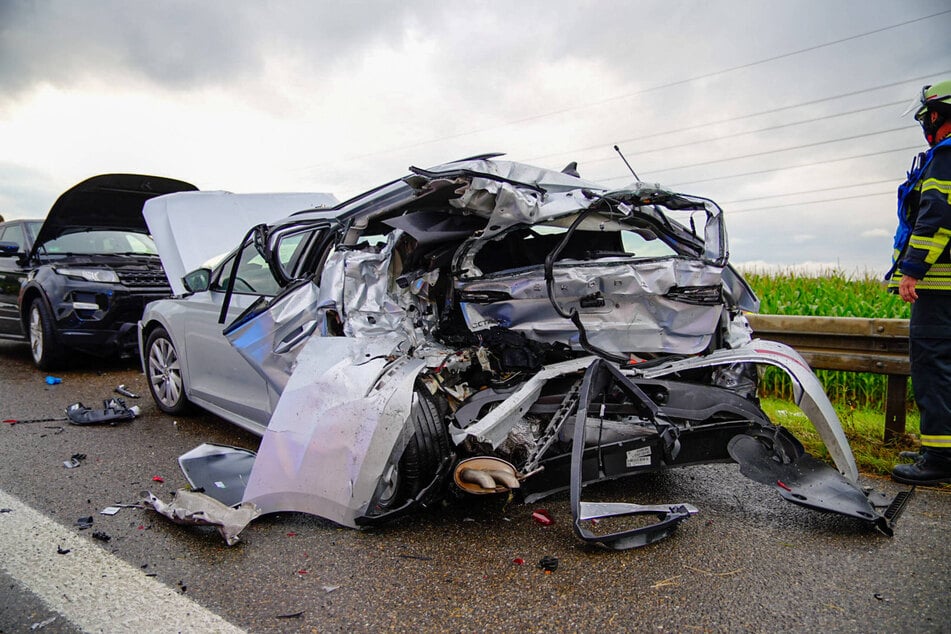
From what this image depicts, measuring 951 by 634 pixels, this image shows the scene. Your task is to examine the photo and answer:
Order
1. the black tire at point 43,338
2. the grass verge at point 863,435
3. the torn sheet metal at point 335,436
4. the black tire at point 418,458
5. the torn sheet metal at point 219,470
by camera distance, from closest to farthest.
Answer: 1. the torn sheet metal at point 335,436
2. the black tire at point 418,458
3. the torn sheet metal at point 219,470
4. the grass verge at point 863,435
5. the black tire at point 43,338

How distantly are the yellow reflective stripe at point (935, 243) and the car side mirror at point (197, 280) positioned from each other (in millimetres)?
4619

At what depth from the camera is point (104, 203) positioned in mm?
7156

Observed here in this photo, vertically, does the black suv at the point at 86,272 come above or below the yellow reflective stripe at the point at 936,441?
above

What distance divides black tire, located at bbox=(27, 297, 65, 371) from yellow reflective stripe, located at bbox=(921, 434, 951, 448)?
7.77 metres

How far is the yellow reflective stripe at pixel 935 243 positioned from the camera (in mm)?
3465

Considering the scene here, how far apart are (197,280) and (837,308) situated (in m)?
6.23

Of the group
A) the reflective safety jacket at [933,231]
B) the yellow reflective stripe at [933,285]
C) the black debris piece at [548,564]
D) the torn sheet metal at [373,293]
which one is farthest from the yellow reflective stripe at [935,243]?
the torn sheet metal at [373,293]

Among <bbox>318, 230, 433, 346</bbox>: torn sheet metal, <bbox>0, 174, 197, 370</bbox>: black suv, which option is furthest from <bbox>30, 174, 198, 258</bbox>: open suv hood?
<bbox>318, 230, 433, 346</bbox>: torn sheet metal

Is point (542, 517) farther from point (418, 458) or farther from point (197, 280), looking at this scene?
point (197, 280)

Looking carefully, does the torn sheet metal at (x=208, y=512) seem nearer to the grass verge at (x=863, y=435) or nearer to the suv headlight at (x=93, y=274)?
the grass verge at (x=863, y=435)

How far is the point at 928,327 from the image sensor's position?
3562mm

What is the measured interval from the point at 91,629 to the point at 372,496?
110cm

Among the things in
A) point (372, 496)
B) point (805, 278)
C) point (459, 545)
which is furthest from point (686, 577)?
point (805, 278)

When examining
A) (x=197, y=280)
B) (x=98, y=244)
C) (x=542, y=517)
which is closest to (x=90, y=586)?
(x=542, y=517)
